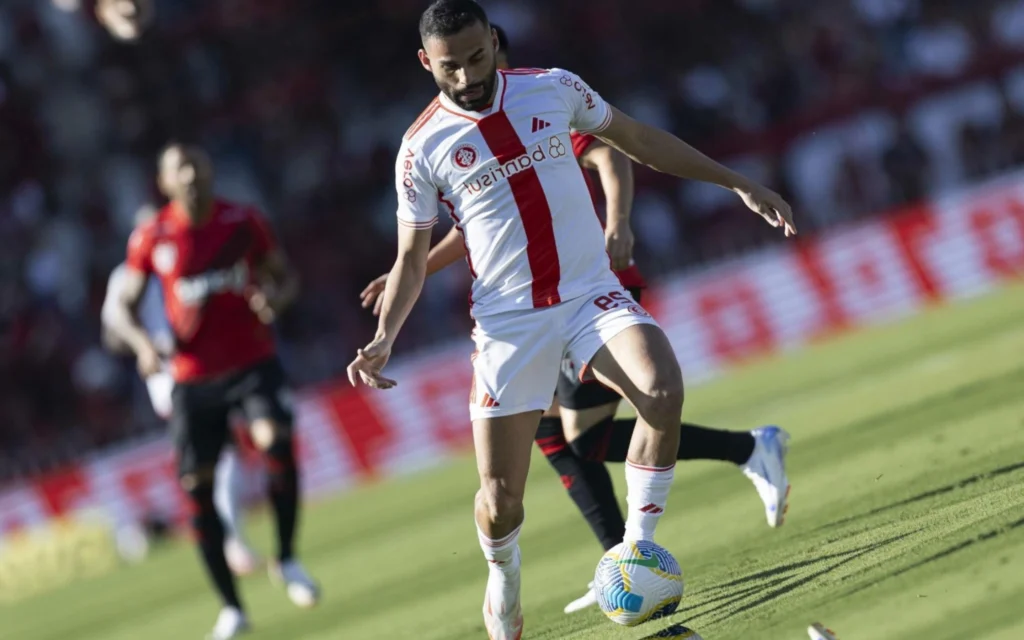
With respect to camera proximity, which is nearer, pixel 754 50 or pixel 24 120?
pixel 24 120

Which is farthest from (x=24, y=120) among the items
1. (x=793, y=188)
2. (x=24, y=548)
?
(x=793, y=188)

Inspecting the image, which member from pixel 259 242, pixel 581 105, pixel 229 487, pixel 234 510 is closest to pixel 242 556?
pixel 234 510

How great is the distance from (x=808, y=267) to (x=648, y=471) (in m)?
11.8

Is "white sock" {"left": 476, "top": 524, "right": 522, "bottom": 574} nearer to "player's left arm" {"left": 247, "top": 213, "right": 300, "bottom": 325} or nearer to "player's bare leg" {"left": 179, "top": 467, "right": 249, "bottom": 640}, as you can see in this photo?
"player's bare leg" {"left": 179, "top": 467, "right": 249, "bottom": 640}

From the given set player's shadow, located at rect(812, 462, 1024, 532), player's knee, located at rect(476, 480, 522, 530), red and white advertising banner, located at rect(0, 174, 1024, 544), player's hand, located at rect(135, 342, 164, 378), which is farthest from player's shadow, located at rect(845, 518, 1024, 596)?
red and white advertising banner, located at rect(0, 174, 1024, 544)

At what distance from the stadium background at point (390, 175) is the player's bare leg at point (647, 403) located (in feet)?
34.4

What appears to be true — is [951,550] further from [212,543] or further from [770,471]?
[212,543]

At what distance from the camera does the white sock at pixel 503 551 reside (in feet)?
19.9

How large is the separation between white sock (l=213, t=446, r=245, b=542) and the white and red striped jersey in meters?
6.24

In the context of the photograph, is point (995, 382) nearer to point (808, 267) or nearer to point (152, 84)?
point (808, 267)

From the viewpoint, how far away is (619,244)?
6.84 meters

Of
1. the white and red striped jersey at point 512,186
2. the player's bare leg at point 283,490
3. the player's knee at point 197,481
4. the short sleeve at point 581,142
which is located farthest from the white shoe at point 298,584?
the white and red striped jersey at point 512,186

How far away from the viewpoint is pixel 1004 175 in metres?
17.6

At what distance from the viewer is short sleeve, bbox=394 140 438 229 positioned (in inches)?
231
